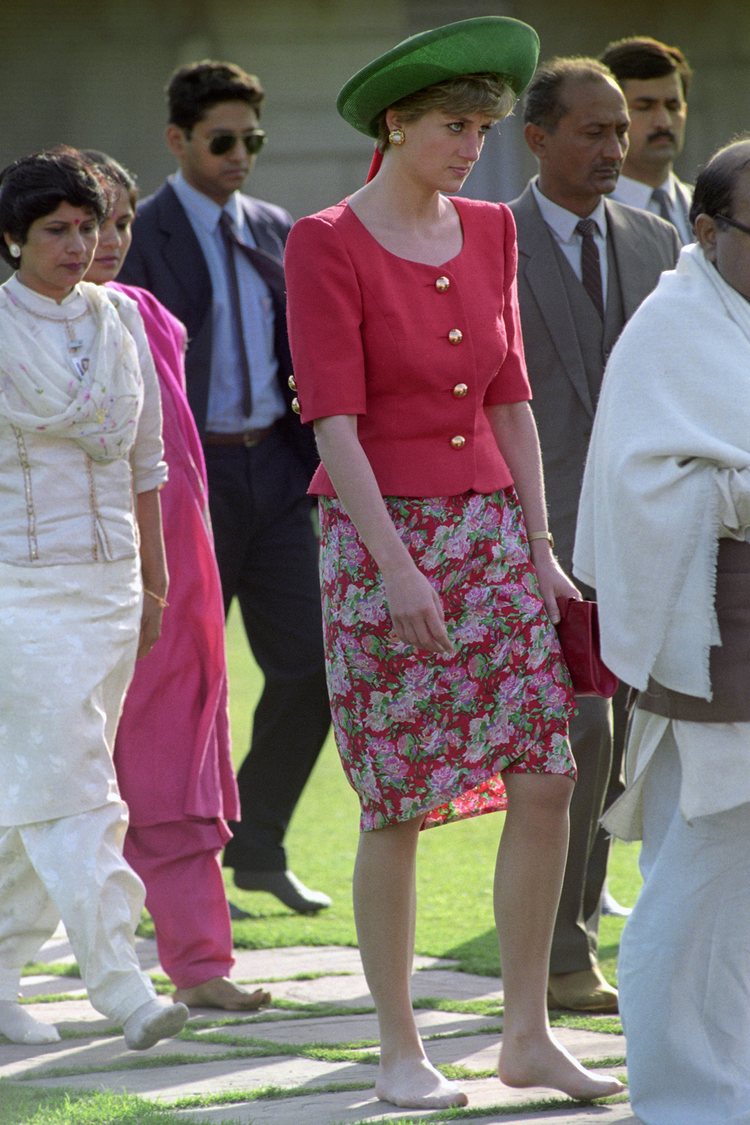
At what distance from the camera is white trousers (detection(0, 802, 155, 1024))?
4.45 m

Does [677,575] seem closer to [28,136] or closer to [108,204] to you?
[108,204]

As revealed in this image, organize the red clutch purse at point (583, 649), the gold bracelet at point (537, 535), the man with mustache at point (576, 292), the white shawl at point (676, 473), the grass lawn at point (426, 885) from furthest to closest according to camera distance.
Answer: the grass lawn at point (426, 885) < the man with mustache at point (576, 292) < the gold bracelet at point (537, 535) < the red clutch purse at point (583, 649) < the white shawl at point (676, 473)

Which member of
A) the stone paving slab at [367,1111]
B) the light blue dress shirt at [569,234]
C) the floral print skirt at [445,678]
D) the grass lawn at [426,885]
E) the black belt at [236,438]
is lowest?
the grass lawn at [426,885]

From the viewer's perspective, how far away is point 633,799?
12.2ft

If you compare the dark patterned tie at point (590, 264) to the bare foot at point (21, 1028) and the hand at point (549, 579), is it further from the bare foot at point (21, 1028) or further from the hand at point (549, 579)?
the bare foot at point (21, 1028)

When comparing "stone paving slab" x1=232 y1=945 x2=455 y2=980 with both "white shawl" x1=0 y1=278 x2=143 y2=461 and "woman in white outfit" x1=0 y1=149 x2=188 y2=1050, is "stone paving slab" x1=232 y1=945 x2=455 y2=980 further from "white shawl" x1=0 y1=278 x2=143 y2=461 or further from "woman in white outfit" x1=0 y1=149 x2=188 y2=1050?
"white shawl" x1=0 y1=278 x2=143 y2=461

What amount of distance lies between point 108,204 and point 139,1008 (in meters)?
1.80

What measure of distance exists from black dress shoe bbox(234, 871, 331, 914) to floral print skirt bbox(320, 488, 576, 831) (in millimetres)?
2606

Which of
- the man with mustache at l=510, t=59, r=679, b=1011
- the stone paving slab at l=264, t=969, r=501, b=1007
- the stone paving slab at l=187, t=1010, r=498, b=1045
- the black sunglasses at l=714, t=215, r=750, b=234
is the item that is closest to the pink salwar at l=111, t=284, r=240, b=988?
the stone paving slab at l=264, t=969, r=501, b=1007

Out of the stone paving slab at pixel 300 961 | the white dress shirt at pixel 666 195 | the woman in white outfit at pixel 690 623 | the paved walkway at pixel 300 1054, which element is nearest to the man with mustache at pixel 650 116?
the white dress shirt at pixel 666 195

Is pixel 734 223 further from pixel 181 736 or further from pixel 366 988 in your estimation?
pixel 366 988

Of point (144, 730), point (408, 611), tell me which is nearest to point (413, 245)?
point (408, 611)

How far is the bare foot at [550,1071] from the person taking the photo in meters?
3.79

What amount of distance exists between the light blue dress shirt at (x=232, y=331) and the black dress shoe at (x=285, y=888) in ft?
4.52
